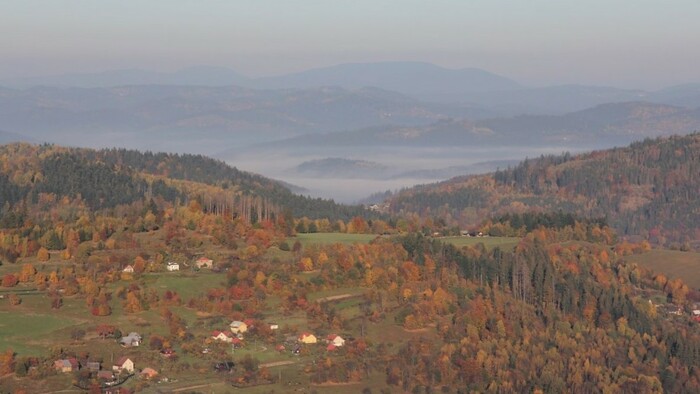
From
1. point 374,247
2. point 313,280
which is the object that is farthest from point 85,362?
point 374,247

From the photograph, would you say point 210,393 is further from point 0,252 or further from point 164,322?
point 0,252

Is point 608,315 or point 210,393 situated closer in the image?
point 210,393

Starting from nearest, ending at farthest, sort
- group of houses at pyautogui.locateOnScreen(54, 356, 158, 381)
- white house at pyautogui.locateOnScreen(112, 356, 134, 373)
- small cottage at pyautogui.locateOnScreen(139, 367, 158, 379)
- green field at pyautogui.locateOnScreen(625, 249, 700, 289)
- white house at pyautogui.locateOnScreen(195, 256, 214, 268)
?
small cottage at pyautogui.locateOnScreen(139, 367, 158, 379) < group of houses at pyautogui.locateOnScreen(54, 356, 158, 381) < white house at pyautogui.locateOnScreen(112, 356, 134, 373) < white house at pyautogui.locateOnScreen(195, 256, 214, 268) < green field at pyautogui.locateOnScreen(625, 249, 700, 289)

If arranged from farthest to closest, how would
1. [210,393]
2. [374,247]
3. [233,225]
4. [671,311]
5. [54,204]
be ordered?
1. [54,204]
2. [233,225]
3. [374,247]
4. [671,311]
5. [210,393]

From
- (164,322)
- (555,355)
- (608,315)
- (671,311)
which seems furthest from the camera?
(671,311)

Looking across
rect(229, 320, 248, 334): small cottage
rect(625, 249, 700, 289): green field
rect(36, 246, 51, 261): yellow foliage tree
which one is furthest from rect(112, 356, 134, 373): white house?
rect(625, 249, 700, 289): green field

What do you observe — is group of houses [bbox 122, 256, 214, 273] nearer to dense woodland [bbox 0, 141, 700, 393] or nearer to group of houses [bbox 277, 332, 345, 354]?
dense woodland [bbox 0, 141, 700, 393]

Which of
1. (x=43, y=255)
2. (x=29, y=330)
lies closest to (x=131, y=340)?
(x=29, y=330)
